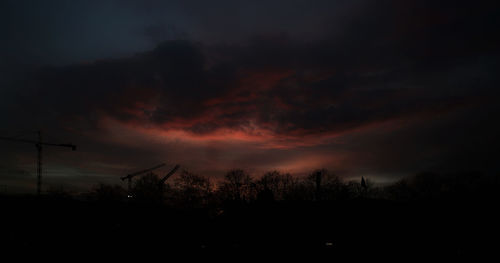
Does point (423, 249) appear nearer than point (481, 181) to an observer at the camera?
Yes

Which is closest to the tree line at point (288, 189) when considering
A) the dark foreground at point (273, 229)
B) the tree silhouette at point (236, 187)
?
Result: the tree silhouette at point (236, 187)

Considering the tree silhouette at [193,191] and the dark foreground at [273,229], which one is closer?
the dark foreground at [273,229]

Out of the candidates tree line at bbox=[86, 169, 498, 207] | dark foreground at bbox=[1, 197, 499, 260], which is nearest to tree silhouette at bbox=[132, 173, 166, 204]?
tree line at bbox=[86, 169, 498, 207]

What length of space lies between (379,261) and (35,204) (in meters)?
31.8

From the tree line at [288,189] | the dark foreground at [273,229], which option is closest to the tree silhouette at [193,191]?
the tree line at [288,189]

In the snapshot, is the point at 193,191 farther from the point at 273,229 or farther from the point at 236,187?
the point at 273,229

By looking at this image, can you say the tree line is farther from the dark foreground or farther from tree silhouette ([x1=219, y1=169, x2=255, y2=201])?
the dark foreground

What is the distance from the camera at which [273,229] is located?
31000 mm

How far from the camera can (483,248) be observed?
898 inches

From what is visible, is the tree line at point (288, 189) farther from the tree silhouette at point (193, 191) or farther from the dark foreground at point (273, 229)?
the dark foreground at point (273, 229)

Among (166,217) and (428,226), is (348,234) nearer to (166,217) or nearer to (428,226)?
(428,226)

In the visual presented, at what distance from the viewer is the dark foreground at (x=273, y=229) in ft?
80.2

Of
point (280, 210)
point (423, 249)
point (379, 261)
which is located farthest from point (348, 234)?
point (280, 210)

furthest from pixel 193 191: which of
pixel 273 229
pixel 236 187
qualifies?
pixel 273 229
